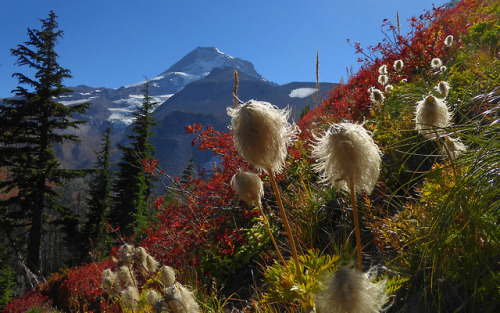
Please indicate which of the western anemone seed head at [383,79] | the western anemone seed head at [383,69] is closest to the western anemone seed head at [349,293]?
the western anemone seed head at [383,79]

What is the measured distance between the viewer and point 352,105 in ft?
21.2

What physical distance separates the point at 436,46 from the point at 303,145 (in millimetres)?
3913

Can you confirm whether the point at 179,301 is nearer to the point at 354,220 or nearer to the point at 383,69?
the point at 354,220

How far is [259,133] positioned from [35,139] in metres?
22.1

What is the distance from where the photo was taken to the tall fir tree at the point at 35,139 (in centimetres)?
1770

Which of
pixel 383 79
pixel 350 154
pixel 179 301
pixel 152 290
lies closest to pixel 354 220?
pixel 350 154

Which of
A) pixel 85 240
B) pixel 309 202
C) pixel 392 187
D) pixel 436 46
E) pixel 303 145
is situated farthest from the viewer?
pixel 85 240

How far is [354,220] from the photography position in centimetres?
129

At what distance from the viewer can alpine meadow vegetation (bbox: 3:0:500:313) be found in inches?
51.4

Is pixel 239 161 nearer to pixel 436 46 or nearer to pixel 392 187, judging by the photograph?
pixel 392 187

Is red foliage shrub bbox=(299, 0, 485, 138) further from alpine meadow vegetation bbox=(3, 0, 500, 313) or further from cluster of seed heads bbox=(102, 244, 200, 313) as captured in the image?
cluster of seed heads bbox=(102, 244, 200, 313)

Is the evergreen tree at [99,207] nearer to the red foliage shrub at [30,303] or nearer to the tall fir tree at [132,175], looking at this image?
the tall fir tree at [132,175]

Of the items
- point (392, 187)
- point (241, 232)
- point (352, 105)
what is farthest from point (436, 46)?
point (241, 232)

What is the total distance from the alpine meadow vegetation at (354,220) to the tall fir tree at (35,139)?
663 inches
